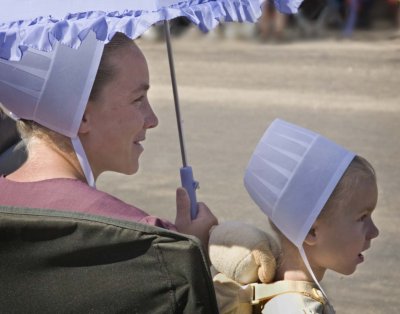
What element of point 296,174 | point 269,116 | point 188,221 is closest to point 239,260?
point 188,221

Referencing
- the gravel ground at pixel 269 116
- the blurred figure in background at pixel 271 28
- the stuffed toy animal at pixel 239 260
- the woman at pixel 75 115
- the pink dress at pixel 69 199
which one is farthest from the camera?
the blurred figure in background at pixel 271 28

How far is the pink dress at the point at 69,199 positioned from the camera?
2.41 m

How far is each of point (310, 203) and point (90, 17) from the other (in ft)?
2.88

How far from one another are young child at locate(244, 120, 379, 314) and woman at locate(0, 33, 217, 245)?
0.40 m

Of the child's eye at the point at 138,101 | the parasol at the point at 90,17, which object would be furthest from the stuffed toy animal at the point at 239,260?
the parasol at the point at 90,17

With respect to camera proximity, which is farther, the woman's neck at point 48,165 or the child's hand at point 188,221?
the child's hand at point 188,221

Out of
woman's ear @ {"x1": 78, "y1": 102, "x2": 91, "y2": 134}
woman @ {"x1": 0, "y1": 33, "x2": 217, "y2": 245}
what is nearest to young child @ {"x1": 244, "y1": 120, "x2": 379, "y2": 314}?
woman @ {"x1": 0, "y1": 33, "x2": 217, "y2": 245}

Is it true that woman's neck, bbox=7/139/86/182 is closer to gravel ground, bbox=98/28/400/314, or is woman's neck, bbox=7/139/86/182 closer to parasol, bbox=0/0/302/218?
parasol, bbox=0/0/302/218

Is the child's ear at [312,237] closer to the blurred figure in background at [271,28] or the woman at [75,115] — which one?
the woman at [75,115]

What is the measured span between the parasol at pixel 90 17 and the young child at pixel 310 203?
0.49 metres

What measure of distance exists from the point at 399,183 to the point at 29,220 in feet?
16.6

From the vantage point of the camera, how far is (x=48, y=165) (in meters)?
→ 2.61

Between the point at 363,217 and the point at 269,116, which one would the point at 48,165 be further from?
the point at 269,116

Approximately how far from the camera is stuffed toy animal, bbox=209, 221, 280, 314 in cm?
284
